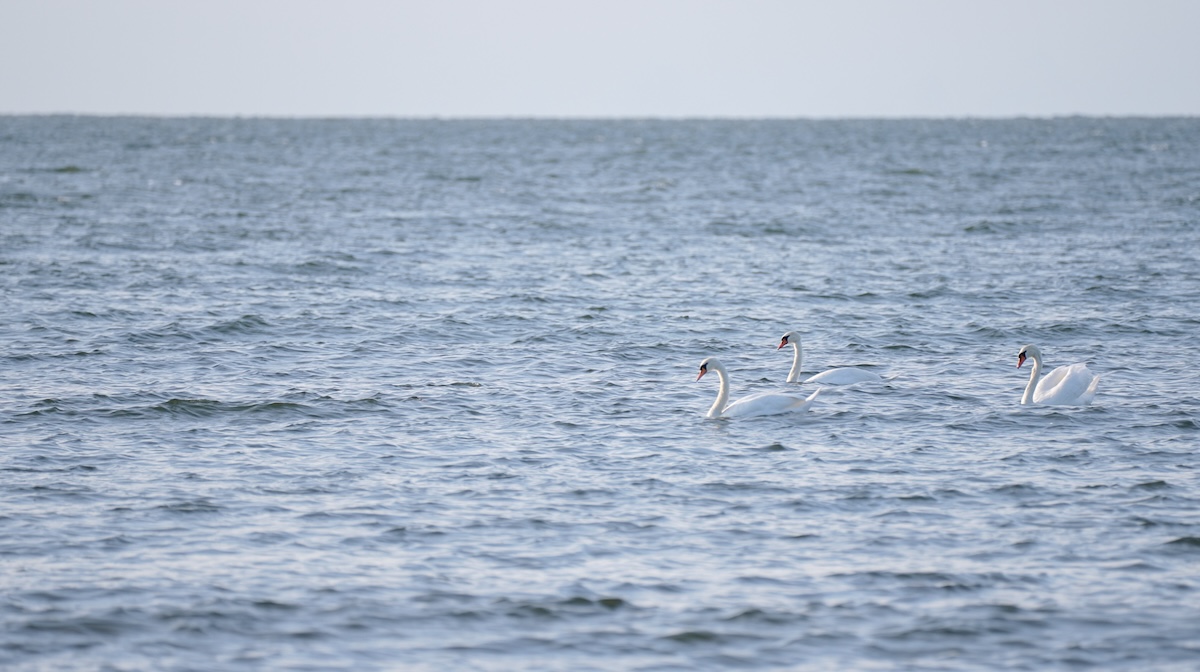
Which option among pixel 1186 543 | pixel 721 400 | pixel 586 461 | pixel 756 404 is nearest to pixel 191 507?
pixel 586 461

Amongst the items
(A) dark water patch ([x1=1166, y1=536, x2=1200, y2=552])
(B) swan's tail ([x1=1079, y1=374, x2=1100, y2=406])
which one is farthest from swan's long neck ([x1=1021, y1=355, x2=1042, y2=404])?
(A) dark water patch ([x1=1166, y1=536, x2=1200, y2=552])

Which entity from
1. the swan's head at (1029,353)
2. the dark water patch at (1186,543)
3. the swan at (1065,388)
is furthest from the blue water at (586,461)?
the swan's head at (1029,353)

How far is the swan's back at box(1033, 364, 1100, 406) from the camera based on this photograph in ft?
52.7

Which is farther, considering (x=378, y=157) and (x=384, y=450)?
(x=378, y=157)

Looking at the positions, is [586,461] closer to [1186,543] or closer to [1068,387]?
[1186,543]

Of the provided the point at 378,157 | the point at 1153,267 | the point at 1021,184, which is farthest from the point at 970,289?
the point at 378,157

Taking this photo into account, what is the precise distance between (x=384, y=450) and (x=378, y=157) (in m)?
70.8

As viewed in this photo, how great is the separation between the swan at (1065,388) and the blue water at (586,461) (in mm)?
274

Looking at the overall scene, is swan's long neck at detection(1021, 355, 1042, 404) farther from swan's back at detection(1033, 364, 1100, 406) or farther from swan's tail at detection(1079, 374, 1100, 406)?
swan's tail at detection(1079, 374, 1100, 406)

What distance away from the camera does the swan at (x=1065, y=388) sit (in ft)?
52.7

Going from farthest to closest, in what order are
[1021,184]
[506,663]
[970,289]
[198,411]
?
[1021,184]
[970,289]
[198,411]
[506,663]

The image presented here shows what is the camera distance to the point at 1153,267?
29016 millimetres

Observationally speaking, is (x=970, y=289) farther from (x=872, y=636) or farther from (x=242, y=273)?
(x=872, y=636)

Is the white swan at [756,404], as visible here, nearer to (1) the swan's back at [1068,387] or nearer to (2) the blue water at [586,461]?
(2) the blue water at [586,461]
